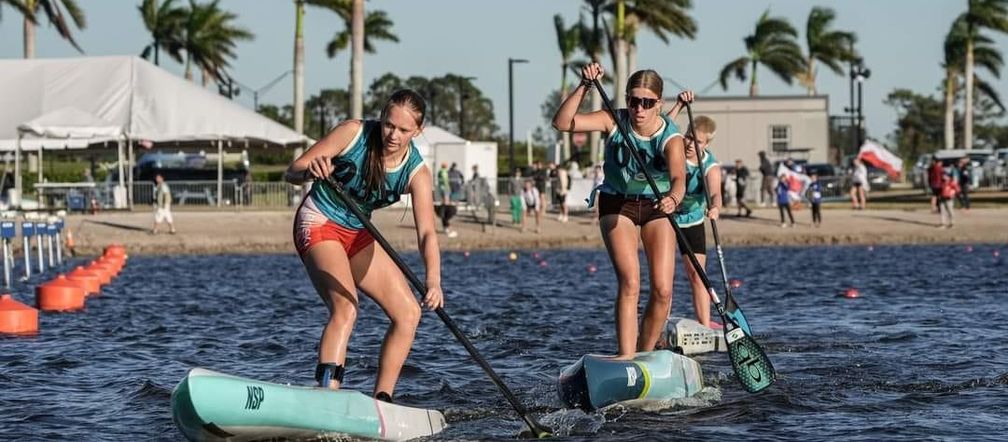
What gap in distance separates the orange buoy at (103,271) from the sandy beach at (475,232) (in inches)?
364

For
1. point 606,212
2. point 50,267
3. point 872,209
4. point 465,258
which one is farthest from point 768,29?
point 606,212

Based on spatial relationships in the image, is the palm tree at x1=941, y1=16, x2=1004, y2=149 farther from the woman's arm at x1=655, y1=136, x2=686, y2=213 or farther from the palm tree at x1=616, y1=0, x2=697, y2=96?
the woman's arm at x1=655, y1=136, x2=686, y2=213

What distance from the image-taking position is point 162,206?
35094 mm

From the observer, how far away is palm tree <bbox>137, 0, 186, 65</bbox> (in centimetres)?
7181

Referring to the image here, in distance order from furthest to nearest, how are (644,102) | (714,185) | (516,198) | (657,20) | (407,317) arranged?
(657,20) → (516,198) → (714,185) → (644,102) → (407,317)

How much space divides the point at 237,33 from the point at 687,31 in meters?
24.7

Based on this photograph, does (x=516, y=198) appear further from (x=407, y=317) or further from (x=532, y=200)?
(x=407, y=317)

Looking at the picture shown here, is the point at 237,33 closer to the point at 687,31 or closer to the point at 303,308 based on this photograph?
the point at 687,31

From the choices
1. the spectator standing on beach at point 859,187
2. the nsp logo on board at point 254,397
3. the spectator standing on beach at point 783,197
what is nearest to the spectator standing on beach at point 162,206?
the spectator standing on beach at point 783,197

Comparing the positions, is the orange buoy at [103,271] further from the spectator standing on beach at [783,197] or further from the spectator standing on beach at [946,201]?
the spectator standing on beach at [946,201]

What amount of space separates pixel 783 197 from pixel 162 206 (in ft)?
45.6

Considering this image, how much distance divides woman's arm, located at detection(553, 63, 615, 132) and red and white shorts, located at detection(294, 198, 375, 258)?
1824 mm

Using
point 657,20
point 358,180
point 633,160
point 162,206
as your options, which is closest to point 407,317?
point 358,180

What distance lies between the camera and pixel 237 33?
7412 centimetres
